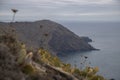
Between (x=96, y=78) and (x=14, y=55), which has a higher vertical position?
(x=14, y=55)

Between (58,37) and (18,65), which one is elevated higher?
(18,65)

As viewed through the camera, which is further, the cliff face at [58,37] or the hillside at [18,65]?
the cliff face at [58,37]

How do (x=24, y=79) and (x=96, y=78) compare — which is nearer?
(x=24, y=79)

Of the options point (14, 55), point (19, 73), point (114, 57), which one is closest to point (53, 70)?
point (14, 55)

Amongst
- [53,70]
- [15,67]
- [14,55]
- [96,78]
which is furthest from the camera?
[96,78]

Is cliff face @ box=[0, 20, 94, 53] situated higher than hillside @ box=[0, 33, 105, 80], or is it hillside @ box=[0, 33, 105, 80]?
hillside @ box=[0, 33, 105, 80]

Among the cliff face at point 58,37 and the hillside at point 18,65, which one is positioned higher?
the hillside at point 18,65

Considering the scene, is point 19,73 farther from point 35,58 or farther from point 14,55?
point 35,58

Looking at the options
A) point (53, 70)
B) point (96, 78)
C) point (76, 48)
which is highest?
point (53, 70)

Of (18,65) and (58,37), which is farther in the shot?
(58,37)

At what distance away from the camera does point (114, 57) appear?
100562mm

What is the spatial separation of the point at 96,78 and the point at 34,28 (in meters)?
134

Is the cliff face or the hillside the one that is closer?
the hillside

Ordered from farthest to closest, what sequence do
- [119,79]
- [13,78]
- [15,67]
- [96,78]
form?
[119,79], [96,78], [15,67], [13,78]
